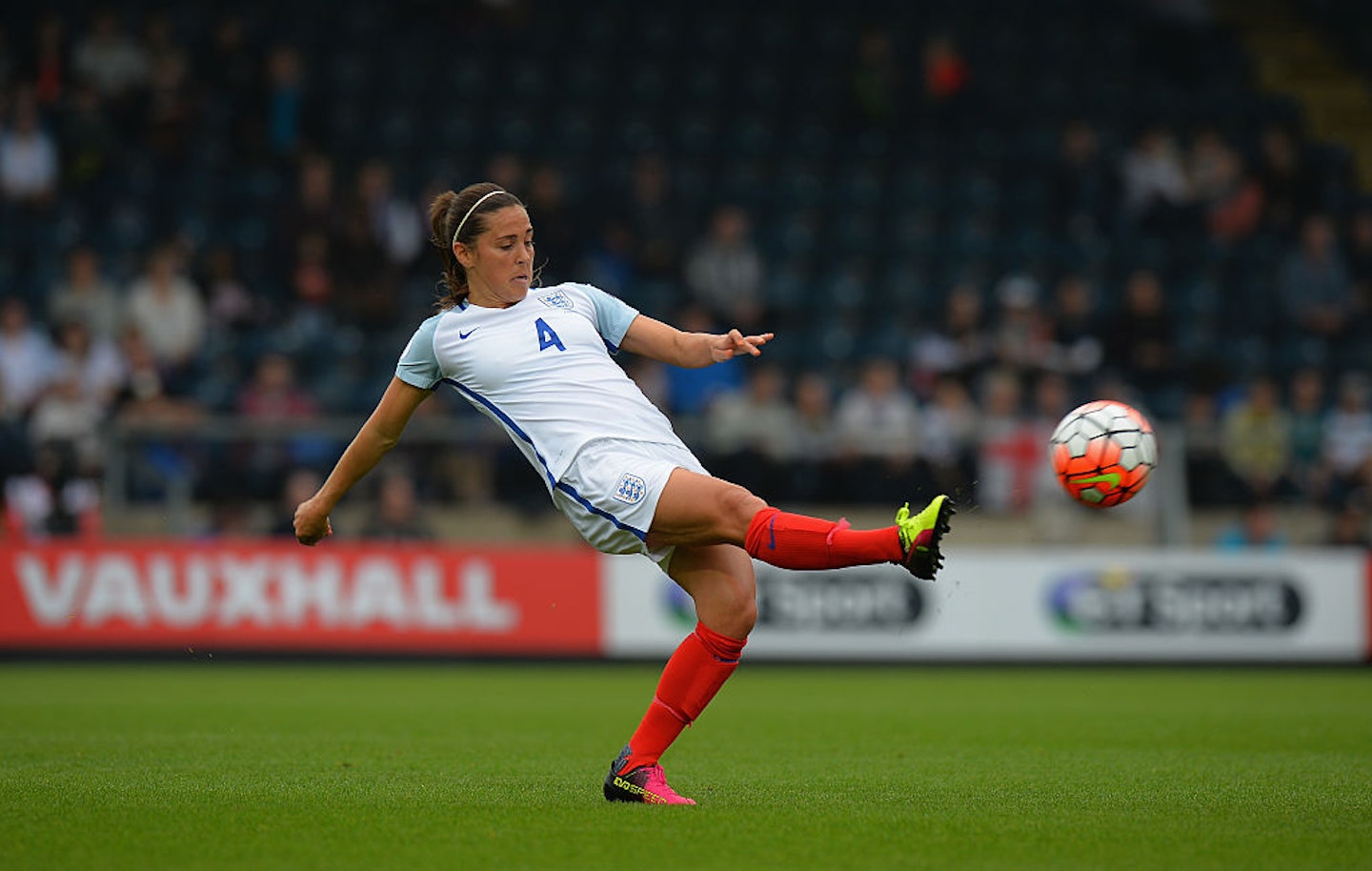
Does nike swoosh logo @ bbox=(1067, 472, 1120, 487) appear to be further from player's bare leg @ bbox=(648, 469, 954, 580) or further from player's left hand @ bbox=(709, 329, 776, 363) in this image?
player's left hand @ bbox=(709, 329, 776, 363)

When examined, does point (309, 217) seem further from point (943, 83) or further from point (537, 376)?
point (537, 376)

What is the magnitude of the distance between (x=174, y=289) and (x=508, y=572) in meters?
4.07

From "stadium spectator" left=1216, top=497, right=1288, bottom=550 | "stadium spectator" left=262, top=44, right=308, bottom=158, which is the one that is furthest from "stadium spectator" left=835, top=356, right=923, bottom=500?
"stadium spectator" left=262, top=44, right=308, bottom=158

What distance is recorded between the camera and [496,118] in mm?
19047

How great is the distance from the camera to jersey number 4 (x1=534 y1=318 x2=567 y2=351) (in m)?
6.08

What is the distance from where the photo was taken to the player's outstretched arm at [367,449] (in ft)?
19.9

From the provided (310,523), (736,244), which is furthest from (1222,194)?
(310,523)

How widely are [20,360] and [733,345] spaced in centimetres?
1048

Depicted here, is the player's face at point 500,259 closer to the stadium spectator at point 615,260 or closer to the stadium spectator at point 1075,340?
the stadium spectator at point 1075,340

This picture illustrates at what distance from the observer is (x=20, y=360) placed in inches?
577

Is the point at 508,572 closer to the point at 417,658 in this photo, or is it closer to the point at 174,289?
the point at 417,658

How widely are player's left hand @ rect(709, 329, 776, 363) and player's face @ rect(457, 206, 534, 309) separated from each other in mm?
723

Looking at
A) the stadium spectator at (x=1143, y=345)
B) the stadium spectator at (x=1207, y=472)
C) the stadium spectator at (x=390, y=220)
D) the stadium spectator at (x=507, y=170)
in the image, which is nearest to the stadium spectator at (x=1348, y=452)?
the stadium spectator at (x=1207, y=472)

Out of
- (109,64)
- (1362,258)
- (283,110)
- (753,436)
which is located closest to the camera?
(753,436)
